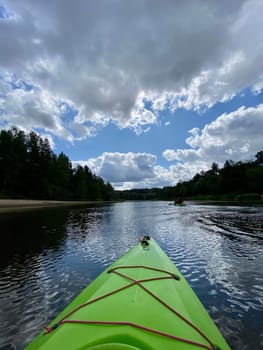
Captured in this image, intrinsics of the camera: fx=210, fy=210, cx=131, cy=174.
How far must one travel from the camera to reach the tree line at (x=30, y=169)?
6400cm

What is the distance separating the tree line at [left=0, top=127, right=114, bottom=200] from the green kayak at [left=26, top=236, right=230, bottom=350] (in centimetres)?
6197

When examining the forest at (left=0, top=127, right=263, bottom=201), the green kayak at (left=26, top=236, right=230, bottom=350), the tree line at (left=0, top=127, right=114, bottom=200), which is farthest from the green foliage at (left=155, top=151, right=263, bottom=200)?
the green kayak at (left=26, top=236, right=230, bottom=350)

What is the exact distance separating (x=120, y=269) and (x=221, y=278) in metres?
3.96

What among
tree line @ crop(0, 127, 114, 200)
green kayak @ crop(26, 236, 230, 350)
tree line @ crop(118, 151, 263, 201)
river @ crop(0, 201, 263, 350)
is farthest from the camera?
tree line @ crop(118, 151, 263, 201)

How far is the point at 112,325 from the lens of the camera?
2.86 m

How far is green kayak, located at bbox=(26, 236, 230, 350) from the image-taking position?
8.46ft

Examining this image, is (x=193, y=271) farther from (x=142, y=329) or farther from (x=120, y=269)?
(x=142, y=329)

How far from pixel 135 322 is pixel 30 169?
7777 cm

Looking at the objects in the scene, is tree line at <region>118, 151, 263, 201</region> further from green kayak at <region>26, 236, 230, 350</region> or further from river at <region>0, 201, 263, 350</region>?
green kayak at <region>26, 236, 230, 350</region>

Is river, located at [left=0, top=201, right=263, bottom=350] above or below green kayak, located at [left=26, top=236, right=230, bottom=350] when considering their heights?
below

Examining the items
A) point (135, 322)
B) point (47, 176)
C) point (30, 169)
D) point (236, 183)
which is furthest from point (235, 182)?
point (135, 322)

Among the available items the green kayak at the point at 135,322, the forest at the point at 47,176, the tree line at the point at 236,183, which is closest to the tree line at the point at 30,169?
the forest at the point at 47,176

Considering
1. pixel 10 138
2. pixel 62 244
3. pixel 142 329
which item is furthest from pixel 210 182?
pixel 142 329

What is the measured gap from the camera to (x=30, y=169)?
237 ft
